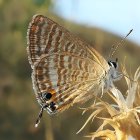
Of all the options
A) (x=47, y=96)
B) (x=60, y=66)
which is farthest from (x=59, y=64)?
(x=47, y=96)

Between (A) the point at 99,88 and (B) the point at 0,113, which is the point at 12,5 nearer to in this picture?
(B) the point at 0,113

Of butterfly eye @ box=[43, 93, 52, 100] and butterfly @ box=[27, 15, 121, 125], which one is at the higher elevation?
butterfly @ box=[27, 15, 121, 125]

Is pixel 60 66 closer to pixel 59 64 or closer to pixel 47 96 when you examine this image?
pixel 59 64

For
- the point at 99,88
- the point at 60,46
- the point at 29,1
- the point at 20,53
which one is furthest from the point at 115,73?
the point at 20,53

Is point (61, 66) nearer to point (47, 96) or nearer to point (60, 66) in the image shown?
point (60, 66)

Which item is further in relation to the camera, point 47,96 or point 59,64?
point 59,64
